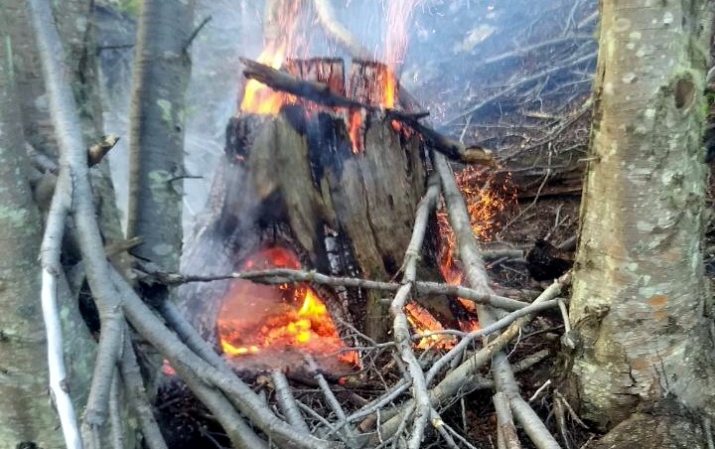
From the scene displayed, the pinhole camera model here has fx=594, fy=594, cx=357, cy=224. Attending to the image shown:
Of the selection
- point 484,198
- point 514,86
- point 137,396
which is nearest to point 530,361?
point 137,396

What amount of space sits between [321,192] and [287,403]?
132cm

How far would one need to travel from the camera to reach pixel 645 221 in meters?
2.05

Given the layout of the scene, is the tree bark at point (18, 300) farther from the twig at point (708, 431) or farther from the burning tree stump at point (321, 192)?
the twig at point (708, 431)

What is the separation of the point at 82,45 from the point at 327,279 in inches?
55.9

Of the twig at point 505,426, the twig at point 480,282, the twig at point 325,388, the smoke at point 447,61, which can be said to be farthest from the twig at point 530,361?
the smoke at point 447,61

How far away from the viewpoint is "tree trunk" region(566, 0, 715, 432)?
1959mm

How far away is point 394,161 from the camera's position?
3369 millimetres

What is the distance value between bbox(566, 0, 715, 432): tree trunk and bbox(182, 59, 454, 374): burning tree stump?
4.35 ft

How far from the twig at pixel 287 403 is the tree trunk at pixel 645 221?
1117 millimetres

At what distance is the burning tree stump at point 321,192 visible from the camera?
3.37 meters

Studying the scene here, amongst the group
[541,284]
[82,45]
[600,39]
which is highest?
[82,45]

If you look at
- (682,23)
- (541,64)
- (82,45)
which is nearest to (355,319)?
(82,45)

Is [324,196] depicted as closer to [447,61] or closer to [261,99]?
[261,99]

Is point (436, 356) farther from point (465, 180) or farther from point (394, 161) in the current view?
point (465, 180)
